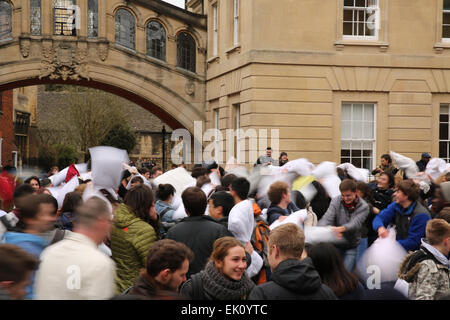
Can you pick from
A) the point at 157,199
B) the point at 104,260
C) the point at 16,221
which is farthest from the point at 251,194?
the point at 104,260

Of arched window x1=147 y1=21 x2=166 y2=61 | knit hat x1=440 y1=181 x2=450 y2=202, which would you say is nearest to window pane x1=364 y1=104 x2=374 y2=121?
arched window x1=147 y1=21 x2=166 y2=61

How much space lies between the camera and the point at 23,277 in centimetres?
379

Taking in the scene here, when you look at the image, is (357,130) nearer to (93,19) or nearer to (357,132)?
(357,132)

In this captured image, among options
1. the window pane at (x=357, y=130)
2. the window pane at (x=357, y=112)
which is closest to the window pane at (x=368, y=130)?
the window pane at (x=357, y=130)

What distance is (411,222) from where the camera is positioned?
7508 millimetres

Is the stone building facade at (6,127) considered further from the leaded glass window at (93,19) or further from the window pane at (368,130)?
the window pane at (368,130)

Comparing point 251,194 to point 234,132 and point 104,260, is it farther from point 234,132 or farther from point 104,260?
point 234,132

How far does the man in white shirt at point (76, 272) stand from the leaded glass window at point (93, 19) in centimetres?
2294

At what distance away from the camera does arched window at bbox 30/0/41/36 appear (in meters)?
26.1

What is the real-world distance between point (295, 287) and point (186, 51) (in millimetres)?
23659

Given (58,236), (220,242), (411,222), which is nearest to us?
(220,242)

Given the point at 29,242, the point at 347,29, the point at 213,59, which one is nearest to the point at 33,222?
the point at 29,242

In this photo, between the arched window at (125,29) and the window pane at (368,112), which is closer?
the window pane at (368,112)

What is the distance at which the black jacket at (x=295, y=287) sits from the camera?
13.1 ft
